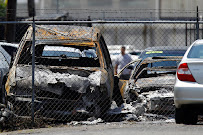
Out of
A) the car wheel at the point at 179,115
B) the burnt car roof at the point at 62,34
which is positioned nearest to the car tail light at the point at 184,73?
the car wheel at the point at 179,115

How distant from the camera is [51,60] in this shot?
11.1 metres

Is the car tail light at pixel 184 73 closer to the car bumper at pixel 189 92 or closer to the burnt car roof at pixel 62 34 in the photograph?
the car bumper at pixel 189 92

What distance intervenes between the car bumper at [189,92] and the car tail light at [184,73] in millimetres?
64

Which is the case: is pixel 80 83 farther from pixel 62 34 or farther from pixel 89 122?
pixel 62 34

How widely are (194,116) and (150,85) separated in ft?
5.91

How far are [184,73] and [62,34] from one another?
11.0ft

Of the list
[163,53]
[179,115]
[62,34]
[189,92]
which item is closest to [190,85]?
[189,92]

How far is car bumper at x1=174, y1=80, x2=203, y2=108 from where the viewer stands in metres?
7.70

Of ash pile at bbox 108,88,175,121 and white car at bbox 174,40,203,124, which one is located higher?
white car at bbox 174,40,203,124

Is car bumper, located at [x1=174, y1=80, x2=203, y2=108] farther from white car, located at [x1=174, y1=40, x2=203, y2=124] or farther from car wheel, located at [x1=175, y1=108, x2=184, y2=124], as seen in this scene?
car wheel, located at [x1=175, y1=108, x2=184, y2=124]

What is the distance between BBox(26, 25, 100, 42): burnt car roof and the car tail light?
113 inches

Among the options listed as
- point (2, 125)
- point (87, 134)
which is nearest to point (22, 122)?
point (2, 125)

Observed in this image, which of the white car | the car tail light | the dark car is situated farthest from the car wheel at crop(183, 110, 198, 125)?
the dark car

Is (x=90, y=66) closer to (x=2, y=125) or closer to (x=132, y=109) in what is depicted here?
(x=132, y=109)
